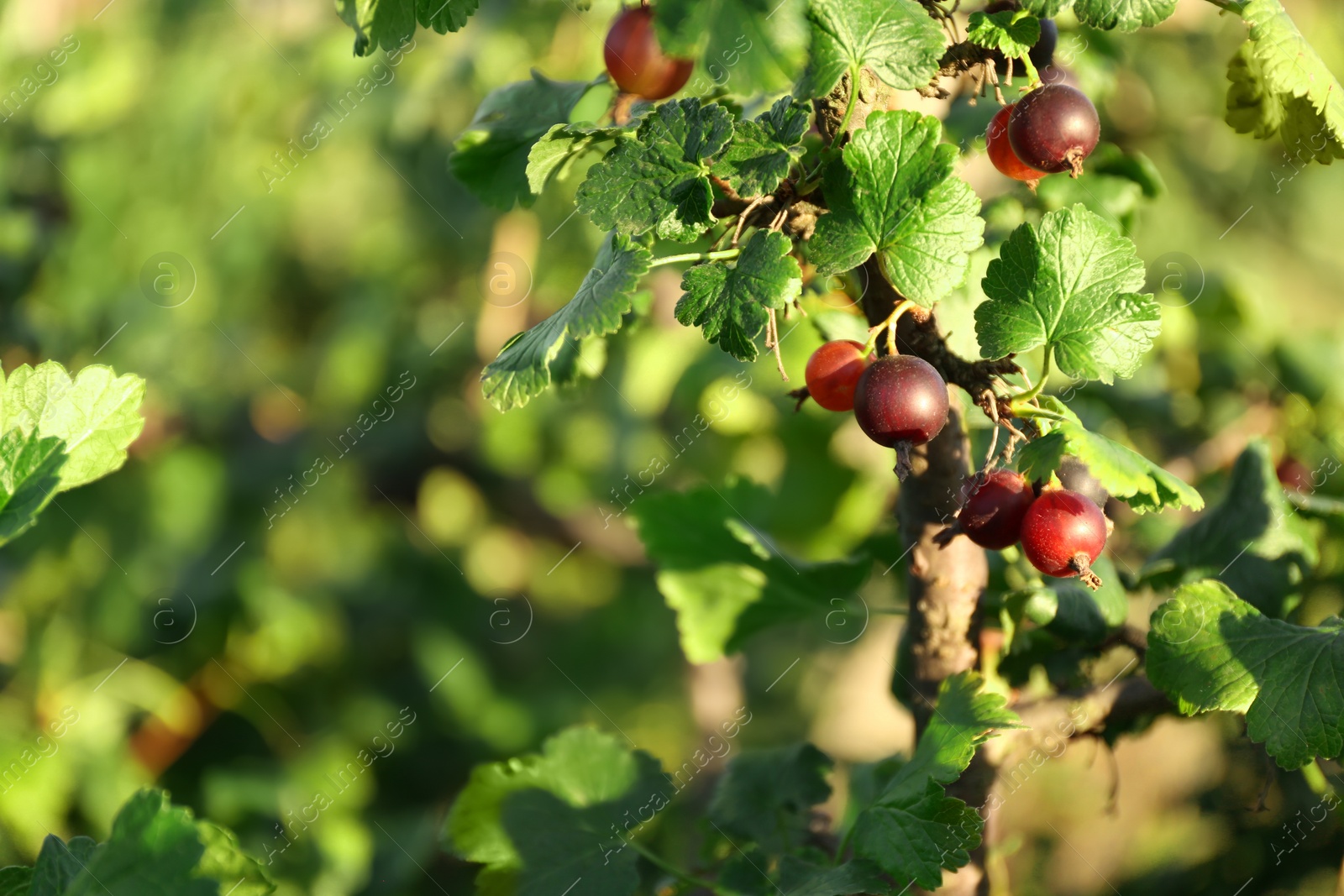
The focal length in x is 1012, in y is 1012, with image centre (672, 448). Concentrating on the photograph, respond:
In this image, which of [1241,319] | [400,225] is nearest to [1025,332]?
[1241,319]

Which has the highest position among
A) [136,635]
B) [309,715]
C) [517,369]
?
[517,369]

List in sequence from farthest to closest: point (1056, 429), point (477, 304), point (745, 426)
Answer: point (477, 304) < point (745, 426) < point (1056, 429)

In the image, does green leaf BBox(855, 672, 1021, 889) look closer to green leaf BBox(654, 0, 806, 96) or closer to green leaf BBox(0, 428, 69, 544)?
green leaf BBox(654, 0, 806, 96)

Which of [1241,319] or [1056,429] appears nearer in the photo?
[1056,429]

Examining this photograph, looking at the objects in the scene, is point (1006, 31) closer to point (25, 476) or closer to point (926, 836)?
point (926, 836)

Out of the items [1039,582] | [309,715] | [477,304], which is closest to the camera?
[1039,582]

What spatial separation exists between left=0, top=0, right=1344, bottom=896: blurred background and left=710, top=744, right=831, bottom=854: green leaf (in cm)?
11

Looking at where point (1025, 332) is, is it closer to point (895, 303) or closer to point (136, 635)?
point (895, 303)

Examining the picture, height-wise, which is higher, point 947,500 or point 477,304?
point 947,500

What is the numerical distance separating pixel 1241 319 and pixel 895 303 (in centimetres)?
75

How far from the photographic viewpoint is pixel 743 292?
40cm

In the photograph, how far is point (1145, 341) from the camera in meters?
0.44
